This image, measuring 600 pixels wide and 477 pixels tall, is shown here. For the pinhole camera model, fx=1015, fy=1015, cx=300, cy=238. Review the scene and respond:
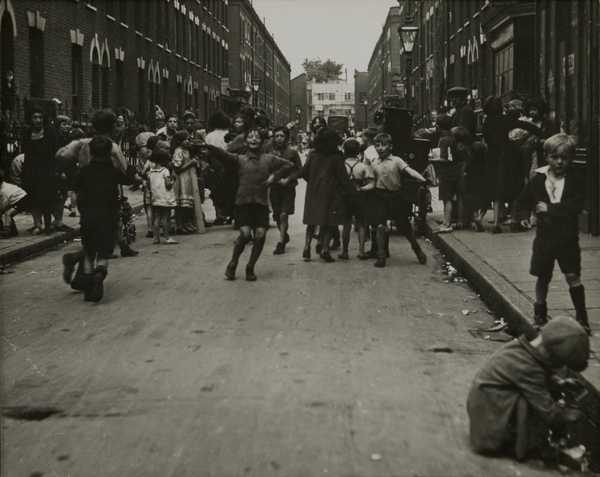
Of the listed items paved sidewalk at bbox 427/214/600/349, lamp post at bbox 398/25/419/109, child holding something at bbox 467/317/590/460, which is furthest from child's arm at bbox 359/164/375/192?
lamp post at bbox 398/25/419/109

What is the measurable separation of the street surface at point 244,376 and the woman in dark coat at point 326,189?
149 cm

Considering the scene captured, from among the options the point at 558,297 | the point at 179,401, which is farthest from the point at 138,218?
the point at 179,401

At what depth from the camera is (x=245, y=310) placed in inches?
361

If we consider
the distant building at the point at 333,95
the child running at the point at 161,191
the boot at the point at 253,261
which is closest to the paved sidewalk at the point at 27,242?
the child running at the point at 161,191

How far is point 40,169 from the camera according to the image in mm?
15359

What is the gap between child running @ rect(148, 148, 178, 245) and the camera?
14.9 meters

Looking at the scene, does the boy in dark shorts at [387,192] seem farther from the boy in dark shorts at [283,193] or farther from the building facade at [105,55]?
the building facade at [105,55]

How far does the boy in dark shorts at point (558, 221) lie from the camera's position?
24.6ft

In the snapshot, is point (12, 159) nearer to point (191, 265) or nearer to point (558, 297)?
point (191, 265)

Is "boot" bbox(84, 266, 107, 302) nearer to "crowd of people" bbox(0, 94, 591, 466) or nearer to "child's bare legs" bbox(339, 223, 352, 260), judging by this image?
"crowd of people" bbox(0, 94, 591, 466)

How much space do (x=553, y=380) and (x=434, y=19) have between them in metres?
42.2

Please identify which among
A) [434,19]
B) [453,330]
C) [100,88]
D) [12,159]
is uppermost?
[434,19]

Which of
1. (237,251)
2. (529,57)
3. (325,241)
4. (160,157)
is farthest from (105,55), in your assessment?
(237,251)

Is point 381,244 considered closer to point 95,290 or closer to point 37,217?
point 95,290
